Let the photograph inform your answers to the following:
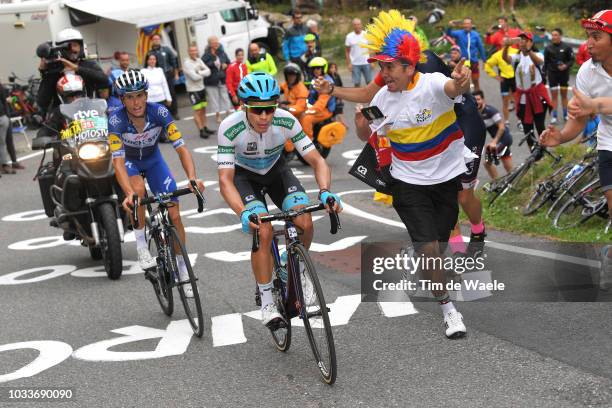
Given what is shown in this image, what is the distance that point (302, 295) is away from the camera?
619cm

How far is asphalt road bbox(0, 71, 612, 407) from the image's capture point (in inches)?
232

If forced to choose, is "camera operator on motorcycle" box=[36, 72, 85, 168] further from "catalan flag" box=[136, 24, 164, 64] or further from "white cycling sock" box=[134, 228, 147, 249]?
"catalan flag" box=[136, 24, 164, 64]

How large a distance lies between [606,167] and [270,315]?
106 inches

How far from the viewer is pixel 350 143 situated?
19328 millimetres

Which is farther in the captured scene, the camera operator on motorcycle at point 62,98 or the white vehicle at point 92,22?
the white vehicle at point 92,22

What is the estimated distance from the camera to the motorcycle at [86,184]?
951 centimetres

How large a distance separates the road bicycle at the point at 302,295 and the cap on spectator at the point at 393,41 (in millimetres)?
1372

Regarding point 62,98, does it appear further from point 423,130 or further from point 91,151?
point 423,130

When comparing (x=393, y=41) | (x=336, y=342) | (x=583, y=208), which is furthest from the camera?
(x=583, y=208)

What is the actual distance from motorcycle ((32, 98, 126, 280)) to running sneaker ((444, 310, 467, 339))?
3.82 meters

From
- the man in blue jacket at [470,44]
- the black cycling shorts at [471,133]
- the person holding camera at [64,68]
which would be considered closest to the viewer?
the black cycling shorts at [471,133]

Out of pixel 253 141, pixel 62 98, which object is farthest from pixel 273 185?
pixel 62 98

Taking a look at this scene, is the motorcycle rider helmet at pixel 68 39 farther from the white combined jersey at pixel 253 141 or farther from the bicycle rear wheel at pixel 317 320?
the bicycle rear wheel at pixel 317 320

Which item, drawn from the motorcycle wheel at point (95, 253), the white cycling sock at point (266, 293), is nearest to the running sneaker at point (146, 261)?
the white cycling sock at point (266, 293)
